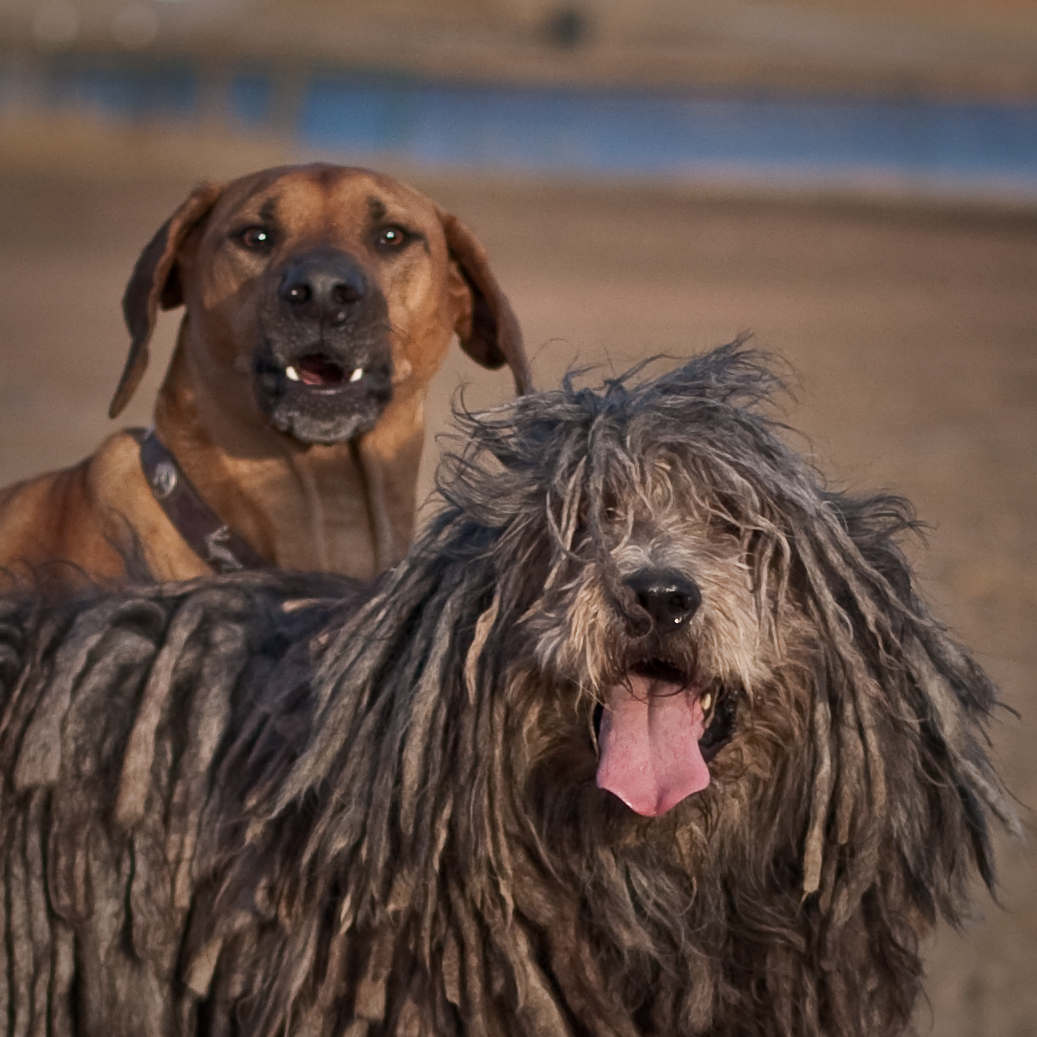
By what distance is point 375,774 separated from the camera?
9.48ft

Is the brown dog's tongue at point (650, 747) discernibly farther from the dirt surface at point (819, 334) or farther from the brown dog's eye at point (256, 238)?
the brown dog's eye at point (256, 238)

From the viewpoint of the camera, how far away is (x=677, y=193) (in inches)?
1021

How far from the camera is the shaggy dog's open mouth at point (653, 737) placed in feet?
9.16

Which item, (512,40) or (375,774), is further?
(512,40)

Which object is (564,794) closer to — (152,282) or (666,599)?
(666,599)

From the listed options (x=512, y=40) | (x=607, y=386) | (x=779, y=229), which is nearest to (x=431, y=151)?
(x=779, y=229)

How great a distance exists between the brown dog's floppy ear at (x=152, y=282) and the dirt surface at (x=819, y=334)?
3.31ft

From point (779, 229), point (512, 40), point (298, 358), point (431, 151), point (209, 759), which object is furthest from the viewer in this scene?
point (512, 40)

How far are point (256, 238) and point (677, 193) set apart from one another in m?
21.3

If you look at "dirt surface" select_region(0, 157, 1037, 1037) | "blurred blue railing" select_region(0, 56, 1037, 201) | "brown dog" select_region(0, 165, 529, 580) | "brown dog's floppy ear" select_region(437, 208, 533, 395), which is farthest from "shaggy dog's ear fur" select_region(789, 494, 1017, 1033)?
"blurred blue railing" select_region(0, 56, 1037, 201)

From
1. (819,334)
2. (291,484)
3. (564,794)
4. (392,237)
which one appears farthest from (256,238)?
(819,334)

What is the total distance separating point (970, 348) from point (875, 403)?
2.47 meters

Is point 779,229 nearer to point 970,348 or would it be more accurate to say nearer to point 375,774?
point 970,348

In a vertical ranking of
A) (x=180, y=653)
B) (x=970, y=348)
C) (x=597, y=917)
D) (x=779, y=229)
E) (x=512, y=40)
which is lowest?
(x=597, y=917)
